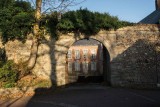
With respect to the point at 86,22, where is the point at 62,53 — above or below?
below

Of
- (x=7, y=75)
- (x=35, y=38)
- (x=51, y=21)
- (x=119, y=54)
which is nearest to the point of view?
(x=7, y=75)

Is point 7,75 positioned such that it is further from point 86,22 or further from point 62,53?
point 86,22

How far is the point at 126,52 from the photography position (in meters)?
17.0

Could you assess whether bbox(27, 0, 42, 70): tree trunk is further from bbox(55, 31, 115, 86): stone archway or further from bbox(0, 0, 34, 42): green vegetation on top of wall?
bbox(55, 31, 115, 86): stone archway

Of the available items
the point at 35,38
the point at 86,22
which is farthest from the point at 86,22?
the point at 35,38

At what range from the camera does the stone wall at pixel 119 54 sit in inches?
637

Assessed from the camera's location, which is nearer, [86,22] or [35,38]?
[35,38]

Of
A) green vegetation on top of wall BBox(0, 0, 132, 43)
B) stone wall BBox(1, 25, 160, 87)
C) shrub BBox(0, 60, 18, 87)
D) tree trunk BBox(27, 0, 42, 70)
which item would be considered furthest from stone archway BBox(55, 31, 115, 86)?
shrub BBox(0, 60, 18, 87)

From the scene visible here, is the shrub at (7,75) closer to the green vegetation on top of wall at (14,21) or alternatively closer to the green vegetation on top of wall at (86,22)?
the green vegetation on top of wall at (14,21)

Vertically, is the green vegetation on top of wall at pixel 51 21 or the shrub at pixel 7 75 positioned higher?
the green vegetation on top of wall at pixel 51 21

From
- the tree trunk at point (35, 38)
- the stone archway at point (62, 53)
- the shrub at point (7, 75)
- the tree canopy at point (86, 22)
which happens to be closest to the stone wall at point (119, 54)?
the stone archway at point (62, 53)

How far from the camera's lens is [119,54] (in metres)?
17.0

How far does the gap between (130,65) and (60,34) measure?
4827 millimetres

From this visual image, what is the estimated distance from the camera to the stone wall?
1619 cm
